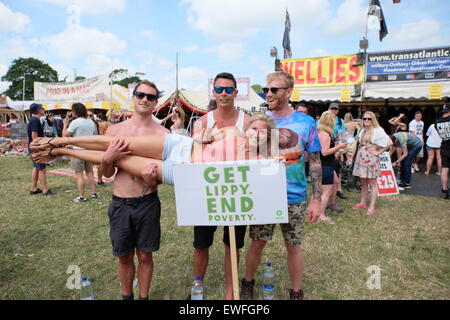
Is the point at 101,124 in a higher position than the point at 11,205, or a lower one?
higher

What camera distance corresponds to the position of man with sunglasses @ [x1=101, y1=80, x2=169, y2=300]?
7.86 ft

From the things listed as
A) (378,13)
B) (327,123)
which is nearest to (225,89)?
(327,123)

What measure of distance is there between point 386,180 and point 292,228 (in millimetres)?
5449

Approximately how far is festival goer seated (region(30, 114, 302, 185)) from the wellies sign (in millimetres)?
227

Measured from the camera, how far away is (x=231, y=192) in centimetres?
193

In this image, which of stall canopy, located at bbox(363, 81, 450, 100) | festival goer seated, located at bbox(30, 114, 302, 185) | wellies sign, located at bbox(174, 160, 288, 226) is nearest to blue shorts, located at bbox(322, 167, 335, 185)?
festival goer seated, located at bbox(30, 114, 302, 185)

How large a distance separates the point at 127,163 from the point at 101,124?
28.3 ft

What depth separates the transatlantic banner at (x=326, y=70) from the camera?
34.7 feet

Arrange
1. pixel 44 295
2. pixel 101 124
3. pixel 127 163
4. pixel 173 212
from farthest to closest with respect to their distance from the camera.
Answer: pixel 101 124 < pixel 173 212 < pixel 44 295 < pixel 127 163

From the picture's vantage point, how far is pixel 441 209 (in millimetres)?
5875

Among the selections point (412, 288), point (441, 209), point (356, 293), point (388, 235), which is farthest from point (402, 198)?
point (356, 293)

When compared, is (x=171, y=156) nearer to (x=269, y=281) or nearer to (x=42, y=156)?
(x=42, y=156)

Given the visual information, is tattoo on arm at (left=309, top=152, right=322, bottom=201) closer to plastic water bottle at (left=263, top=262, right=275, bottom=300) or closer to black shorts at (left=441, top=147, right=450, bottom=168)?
plastic water bottle at (left=263, top=262, right=275, bottom=300)
